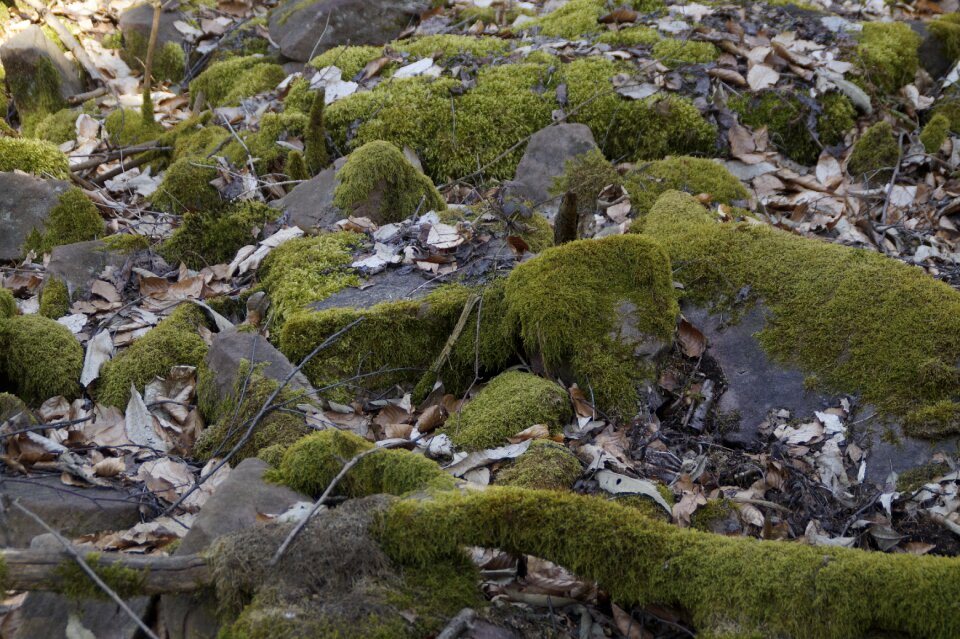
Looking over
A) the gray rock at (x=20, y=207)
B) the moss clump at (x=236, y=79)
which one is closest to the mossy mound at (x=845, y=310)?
the gray rock at (x=20, y=207)

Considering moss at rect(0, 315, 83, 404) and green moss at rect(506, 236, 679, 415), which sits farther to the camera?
A: moss at rect(0, 315, 83, 404)

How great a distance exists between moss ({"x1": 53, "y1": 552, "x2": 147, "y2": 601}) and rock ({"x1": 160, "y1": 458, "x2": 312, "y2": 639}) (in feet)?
0.49

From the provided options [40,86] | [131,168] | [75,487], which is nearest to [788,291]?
[75,487]

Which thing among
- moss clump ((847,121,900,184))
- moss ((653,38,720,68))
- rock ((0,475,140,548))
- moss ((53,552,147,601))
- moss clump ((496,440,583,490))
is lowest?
moss clump ((847,121,900,184))

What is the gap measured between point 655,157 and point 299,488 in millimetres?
4276

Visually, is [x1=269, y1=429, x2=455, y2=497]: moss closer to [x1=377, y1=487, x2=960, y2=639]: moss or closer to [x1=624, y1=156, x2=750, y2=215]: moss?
[x1=377, y1=487, x2=960, y2=639]: moss

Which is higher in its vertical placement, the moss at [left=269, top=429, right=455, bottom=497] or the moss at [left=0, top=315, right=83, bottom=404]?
the moss at [left=269, top=429, right=455, bottom=497]

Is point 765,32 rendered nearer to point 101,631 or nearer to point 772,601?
point 772,601

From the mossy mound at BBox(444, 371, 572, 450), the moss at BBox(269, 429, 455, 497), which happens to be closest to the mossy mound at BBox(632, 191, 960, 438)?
the mossy mound at BBox(444, 371, 572, 450)

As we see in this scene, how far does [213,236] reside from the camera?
18.3ft

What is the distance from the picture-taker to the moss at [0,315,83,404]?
14.3 ft

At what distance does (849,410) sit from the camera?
359 cm

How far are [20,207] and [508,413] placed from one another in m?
4.22

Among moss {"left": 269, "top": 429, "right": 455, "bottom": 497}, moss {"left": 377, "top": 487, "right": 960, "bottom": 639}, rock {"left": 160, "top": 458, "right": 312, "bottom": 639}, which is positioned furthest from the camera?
moss {"left": 269, "top": 429, "right": 455, "bottom": 497}
